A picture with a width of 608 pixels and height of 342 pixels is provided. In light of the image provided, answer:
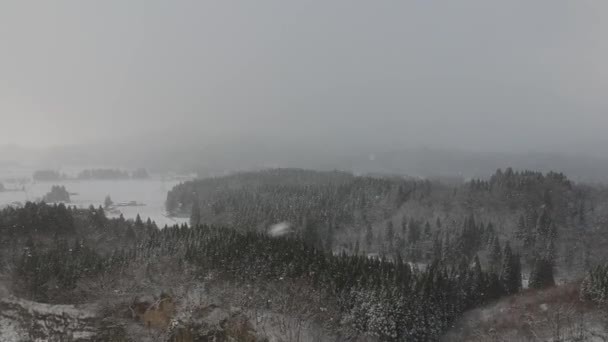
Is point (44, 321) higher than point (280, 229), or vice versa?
point (280, 229)

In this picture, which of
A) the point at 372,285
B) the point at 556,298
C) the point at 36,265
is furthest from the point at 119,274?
the point at 556,298

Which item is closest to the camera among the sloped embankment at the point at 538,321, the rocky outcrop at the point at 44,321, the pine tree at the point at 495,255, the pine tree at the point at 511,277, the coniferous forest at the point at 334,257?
the sloped embankment at the point at 538,321

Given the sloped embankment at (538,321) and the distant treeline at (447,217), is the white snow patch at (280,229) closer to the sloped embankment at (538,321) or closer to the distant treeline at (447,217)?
the distant treeline at (447,217)

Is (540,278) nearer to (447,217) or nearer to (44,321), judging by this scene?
(447,217)

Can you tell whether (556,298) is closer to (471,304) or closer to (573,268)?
(471,304)

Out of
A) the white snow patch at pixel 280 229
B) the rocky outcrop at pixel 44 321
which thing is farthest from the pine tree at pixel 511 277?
the rocky outcrop at pixel 44 321

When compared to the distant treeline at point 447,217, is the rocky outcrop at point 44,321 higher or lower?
lower

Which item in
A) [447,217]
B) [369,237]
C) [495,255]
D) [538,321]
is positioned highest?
[447,217]

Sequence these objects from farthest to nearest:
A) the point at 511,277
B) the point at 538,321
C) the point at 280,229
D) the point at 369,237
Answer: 1. the point at 369,237
2. the point at 280,229
3. the point at 511,277
4. the point at 538,321

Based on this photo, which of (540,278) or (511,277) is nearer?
(540,278)

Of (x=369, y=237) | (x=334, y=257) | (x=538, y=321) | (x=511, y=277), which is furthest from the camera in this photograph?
(x=369, y=237)

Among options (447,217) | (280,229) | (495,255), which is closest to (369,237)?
(280,229)

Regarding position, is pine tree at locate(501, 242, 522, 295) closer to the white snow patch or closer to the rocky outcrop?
the white snow patch
